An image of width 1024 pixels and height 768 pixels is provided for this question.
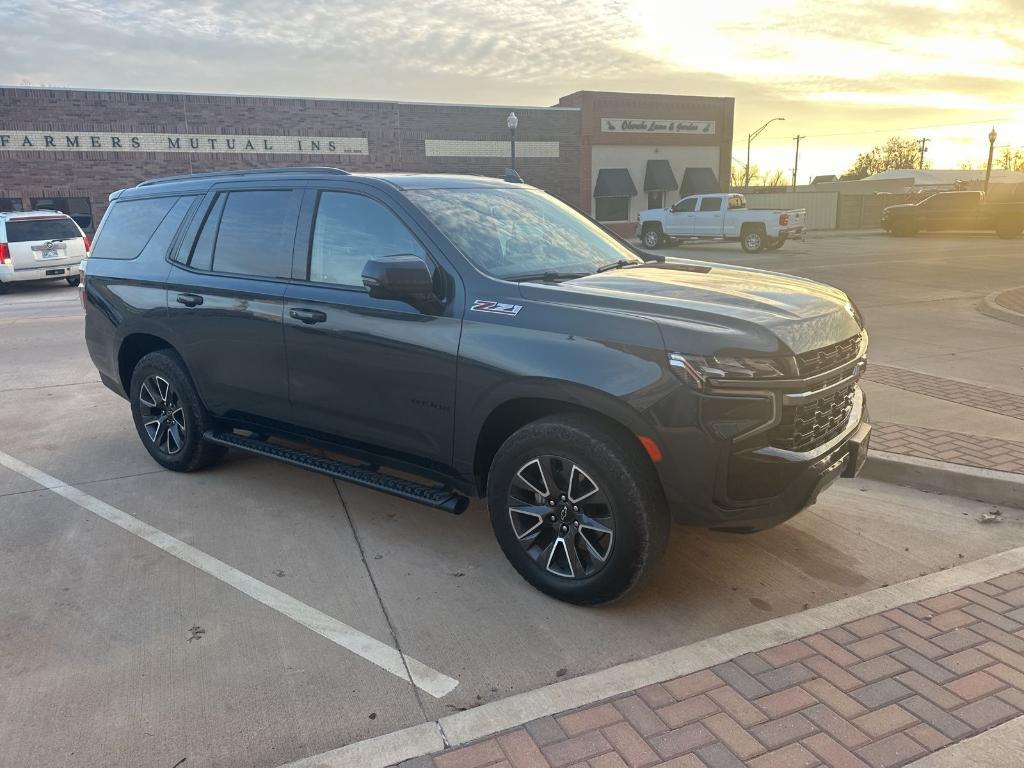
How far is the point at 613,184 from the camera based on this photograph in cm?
3912

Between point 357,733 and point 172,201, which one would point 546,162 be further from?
point 357,733

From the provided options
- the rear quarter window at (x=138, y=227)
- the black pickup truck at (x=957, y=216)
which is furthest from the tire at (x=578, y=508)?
the black pickup truck at (x=957, y=216)

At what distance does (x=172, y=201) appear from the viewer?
5.26m

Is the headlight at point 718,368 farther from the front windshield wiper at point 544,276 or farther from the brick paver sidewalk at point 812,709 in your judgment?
the brick paver sidewalk at point 812,709

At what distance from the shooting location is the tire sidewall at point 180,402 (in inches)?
201

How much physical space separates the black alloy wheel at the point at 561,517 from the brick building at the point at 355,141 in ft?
93.0

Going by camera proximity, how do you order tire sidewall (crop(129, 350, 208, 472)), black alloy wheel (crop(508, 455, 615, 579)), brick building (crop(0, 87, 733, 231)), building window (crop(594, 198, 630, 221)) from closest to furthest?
black alloy wheel (crop(508, 455, 615, 579))
tire sidewall (crop(129, 350, 208, 472))
brick building (crop(0, 87, 733, 231))
building window (crop(594, 198, 630, 221))

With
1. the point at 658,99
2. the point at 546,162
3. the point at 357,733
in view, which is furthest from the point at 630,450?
the point at 658,99

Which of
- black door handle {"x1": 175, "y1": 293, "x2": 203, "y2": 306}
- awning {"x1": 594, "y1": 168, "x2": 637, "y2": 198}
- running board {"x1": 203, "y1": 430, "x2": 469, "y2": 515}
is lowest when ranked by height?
running board {"x1": 203, "y1": 430, "x2": 469, "y2": 515}

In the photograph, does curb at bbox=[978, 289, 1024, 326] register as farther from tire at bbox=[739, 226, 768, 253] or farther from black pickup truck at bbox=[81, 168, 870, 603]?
tire at bbox=[739, 226, 768, 253]

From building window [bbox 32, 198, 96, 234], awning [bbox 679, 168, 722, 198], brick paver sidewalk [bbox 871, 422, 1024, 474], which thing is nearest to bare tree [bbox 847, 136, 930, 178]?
awning [bbox 679, 168, 722, 198]

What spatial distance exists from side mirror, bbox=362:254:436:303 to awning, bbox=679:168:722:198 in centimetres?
3974

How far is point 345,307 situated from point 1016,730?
11.2 ft

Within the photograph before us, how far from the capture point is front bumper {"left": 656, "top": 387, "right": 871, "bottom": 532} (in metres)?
3.09
